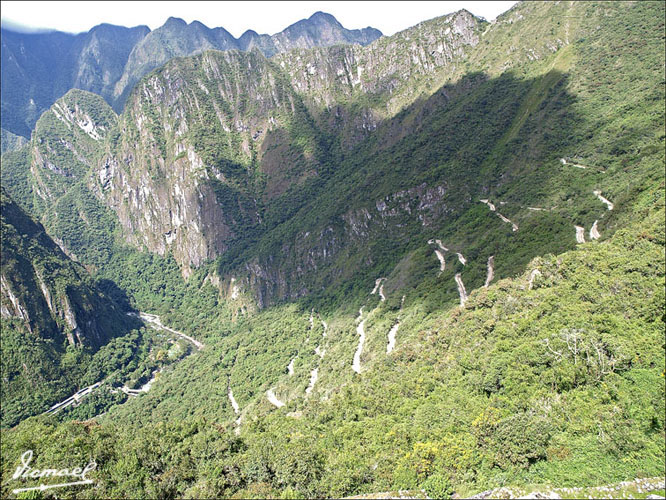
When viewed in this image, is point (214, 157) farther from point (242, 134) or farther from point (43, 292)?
point (43, 292)

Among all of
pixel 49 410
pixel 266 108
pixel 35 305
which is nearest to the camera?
pixel 49 410

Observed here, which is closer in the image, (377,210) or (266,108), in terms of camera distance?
(377,210)

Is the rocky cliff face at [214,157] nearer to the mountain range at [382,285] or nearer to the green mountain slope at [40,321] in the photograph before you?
the mountain range at [382,285]

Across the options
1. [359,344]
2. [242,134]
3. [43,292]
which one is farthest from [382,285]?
[242,134]

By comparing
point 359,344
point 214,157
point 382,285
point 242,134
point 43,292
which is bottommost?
point 359,344

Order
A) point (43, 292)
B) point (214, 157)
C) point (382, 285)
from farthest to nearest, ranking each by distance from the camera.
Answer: point (214, 157) < point (43, 292) < point (382, 285)

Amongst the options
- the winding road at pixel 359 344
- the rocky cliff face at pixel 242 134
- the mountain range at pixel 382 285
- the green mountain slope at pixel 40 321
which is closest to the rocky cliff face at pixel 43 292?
the green mountain slope at pixel 40 321

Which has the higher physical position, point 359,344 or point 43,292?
point 43,292

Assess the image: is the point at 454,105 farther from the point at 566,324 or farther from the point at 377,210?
the point at 566,324

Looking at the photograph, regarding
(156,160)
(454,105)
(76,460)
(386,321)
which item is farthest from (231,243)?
(76,460)
